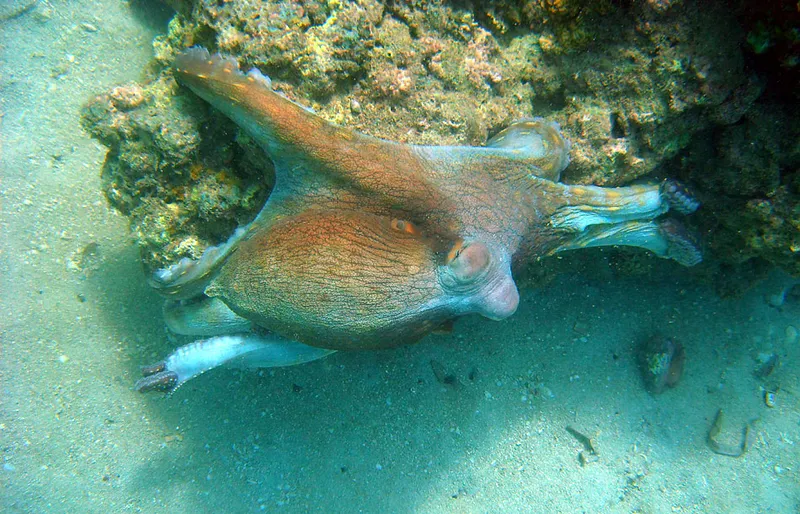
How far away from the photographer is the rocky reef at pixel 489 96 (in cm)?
235

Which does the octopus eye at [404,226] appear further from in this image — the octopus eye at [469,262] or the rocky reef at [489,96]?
the rocky reef at [489,96]

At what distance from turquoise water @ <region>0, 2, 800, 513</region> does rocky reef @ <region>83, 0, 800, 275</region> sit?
1615mm

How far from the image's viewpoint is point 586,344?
178 inches

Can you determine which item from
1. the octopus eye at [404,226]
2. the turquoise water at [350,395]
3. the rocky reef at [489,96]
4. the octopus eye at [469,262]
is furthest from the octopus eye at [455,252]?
the turquoise water at [350,395]

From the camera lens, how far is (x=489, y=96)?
2.70m

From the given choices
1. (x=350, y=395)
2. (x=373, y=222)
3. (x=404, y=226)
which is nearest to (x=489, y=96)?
(x=404, y=226)

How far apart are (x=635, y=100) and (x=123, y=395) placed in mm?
5680

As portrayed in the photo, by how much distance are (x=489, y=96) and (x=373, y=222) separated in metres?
1.28

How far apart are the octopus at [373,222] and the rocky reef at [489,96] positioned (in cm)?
24

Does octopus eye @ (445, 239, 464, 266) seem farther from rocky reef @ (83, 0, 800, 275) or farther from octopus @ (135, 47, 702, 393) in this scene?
rocky reef @ (83, 0, 800, 275)

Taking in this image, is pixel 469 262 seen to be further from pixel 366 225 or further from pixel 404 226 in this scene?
pixel 366 225

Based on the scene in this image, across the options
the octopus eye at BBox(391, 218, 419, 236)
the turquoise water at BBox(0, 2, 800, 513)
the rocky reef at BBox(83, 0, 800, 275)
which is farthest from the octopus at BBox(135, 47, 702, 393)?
the turquoise water at BBox(0, 2, 800, 513)

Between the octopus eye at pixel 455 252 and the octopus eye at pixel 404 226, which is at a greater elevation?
the octopus eye at pixel 455 252

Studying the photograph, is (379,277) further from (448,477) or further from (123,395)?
(123,395)
